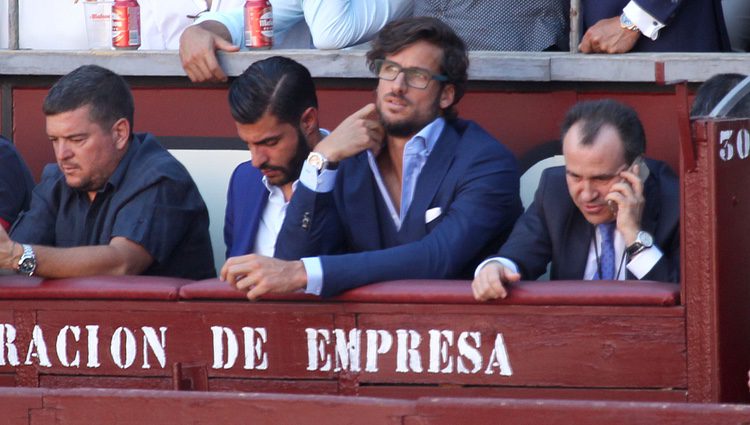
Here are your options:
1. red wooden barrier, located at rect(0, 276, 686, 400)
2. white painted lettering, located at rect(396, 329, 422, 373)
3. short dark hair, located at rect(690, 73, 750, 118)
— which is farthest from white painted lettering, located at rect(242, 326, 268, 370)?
short dark hair, located at rect(690, 73, 750, 118)

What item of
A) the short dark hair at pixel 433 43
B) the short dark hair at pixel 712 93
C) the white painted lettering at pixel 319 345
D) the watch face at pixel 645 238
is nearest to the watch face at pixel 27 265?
the white painted lettering at pixel 319 345

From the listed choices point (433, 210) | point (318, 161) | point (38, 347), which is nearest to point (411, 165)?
point (433, 210)

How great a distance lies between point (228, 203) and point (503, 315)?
61.3 inches

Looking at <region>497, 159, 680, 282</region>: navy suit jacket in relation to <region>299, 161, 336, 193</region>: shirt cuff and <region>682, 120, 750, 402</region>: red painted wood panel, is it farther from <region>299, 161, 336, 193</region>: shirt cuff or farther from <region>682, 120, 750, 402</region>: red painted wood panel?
<region>299, 161, 336, 193</region>: shirt cuff

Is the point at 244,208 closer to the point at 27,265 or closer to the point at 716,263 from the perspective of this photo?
the point at 27,265

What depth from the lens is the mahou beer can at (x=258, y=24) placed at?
5.46 m

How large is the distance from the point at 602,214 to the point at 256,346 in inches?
41.4

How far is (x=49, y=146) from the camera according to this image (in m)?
5.99

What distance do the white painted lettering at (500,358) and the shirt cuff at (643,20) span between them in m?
1.70

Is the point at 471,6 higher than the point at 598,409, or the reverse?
the point at 471,6

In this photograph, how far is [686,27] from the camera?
5320mm

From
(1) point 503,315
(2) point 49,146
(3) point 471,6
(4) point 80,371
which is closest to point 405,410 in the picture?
(1) point 503,315

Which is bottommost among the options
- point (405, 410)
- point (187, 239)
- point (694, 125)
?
point (405, 410)

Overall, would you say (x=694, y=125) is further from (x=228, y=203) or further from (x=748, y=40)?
(x=748, y=40)
